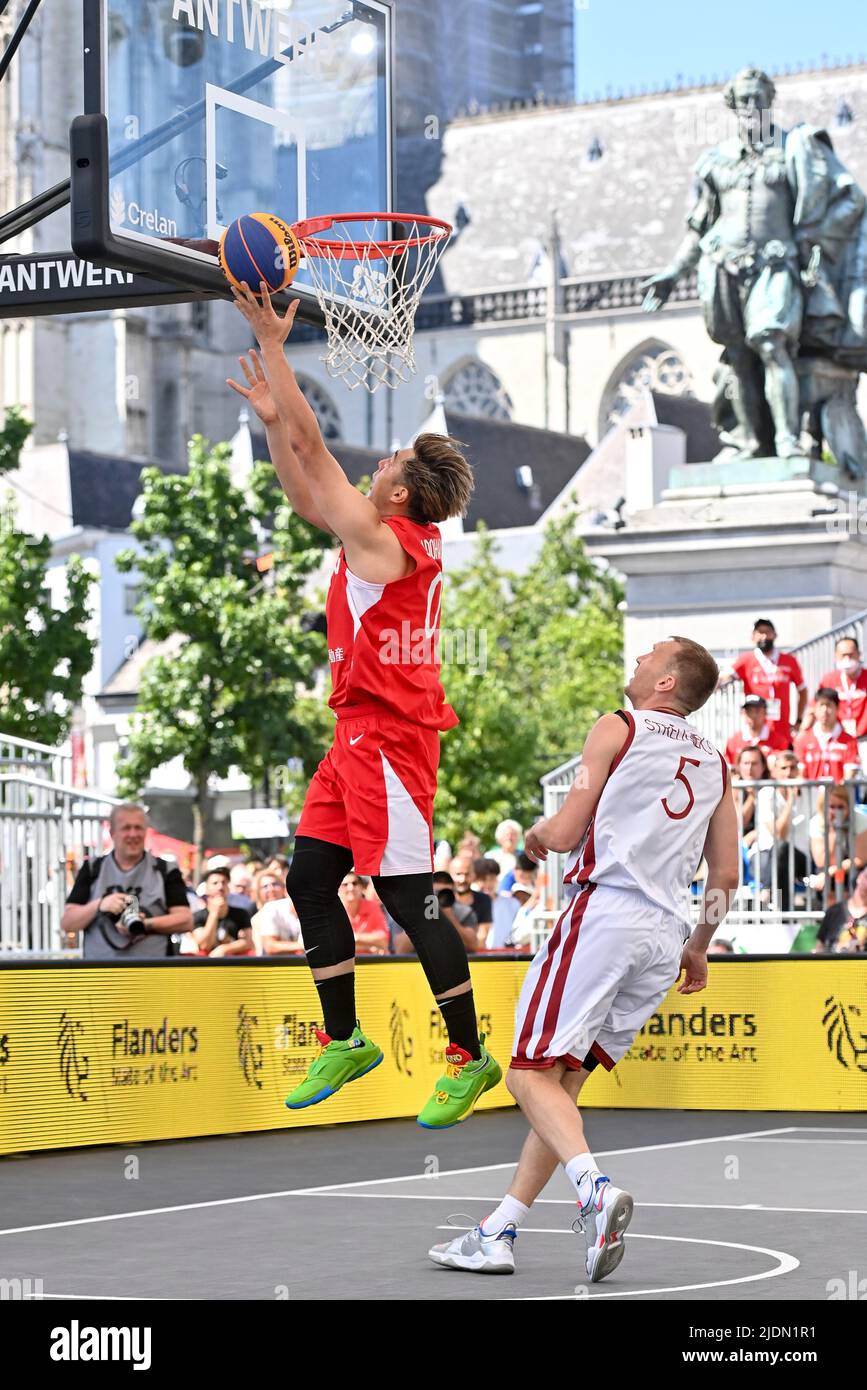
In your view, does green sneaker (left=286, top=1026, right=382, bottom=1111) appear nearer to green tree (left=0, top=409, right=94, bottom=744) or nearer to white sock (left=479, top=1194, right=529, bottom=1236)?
white sock (left=479, top=1194, right=529, bottom=1236)

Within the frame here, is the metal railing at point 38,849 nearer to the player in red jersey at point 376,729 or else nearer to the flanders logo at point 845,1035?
the flanders logo at point 845,1035

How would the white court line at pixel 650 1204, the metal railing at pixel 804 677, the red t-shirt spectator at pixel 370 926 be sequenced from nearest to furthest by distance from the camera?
1. the white court line at pixel 650 1204
2. the red t-shirt spectator at pixel 370 926
3. the metal railing at pixel 804 677

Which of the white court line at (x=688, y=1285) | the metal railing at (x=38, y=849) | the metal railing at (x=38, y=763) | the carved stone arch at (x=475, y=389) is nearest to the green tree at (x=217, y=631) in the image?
the metal railing at (x=38, y=763)

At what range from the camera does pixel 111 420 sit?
319ft

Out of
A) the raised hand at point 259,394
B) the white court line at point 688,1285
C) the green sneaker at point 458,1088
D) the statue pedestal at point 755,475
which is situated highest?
the statue pedestal at point 755,475

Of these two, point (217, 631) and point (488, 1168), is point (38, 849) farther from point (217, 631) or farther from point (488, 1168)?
point (217, 631)

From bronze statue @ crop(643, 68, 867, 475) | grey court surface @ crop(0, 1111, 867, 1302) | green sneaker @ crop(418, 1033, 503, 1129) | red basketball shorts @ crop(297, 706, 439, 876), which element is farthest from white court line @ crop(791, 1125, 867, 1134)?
bronze statue @ crop(643, 68, 867, 475)

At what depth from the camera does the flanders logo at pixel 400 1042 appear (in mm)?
16219

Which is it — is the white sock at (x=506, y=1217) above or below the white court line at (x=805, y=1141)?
above

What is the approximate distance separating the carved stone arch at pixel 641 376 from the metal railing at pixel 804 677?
239 feet

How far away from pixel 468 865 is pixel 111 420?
7984 cm

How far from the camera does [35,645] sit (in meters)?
49.9
